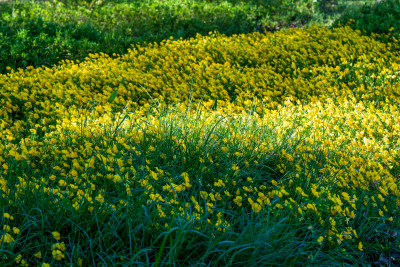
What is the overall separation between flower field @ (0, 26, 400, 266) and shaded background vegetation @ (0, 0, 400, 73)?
102cm

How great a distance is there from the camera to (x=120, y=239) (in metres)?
2.37

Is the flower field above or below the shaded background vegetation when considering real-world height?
below

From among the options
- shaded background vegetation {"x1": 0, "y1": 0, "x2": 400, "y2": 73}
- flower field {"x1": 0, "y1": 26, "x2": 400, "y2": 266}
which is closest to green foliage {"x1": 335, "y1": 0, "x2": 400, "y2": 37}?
shaded background vegetation {"x1": 0, "y1": 0, "x2": 400, "y2": 73}


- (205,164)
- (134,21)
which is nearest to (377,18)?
(134,21)

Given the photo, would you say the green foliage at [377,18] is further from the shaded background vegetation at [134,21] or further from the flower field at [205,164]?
the flower field at [205,164]

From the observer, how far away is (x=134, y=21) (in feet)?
29.0

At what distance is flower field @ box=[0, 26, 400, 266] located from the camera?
243 centimetres

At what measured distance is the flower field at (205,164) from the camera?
243cm

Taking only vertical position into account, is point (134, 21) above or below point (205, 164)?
above

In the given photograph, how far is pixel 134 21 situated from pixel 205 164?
618 cm

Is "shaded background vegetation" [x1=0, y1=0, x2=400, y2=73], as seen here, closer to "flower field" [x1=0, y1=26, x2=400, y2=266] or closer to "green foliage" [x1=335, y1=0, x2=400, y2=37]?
"green foliage" [x1=335, y1=0, x2=400, y2=37]

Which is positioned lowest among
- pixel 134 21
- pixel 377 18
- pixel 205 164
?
pixel 205 164

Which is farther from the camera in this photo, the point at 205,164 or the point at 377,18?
the point at 377,18

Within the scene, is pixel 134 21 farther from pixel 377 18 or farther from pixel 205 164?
pixel 205 164
